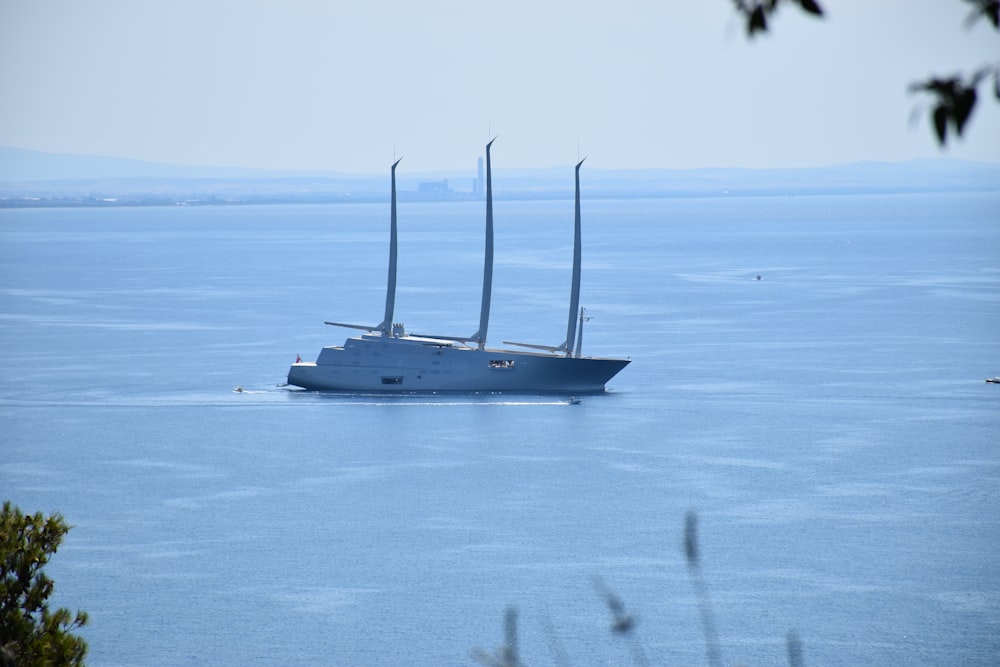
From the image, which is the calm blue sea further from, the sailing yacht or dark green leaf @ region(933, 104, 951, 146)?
dark green leaf @ region(933, 104, 951, 146)

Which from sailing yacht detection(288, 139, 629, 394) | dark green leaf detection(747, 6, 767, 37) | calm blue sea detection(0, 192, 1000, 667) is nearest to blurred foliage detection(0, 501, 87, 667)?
calm blue sea detection(0, 192, 1000, 667)

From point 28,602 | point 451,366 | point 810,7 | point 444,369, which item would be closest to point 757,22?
point 810,7

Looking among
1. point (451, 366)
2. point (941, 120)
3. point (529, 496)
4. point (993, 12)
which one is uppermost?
point (451, 366)

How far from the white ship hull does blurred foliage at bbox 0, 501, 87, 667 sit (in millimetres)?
50348

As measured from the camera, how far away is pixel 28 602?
1952cm

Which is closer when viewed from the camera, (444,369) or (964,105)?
(964,105)

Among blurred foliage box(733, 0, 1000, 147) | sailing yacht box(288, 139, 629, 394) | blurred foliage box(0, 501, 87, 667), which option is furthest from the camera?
sailing yacht box(288, 139, 629, 394)

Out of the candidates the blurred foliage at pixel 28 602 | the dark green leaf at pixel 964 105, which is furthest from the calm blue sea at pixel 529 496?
the dark green leaf at pixel 964 105

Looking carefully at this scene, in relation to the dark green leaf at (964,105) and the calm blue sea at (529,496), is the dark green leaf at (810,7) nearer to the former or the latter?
the dark green leaf at (964,105)

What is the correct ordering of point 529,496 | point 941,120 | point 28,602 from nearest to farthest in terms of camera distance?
point 941,120 → point 28,602 → point 529,496

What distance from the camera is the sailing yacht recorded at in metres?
71.0

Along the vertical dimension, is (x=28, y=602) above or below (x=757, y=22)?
below

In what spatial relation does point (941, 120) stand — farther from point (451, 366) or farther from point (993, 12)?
point (451, 366)

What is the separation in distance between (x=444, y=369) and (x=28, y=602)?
5215cm
